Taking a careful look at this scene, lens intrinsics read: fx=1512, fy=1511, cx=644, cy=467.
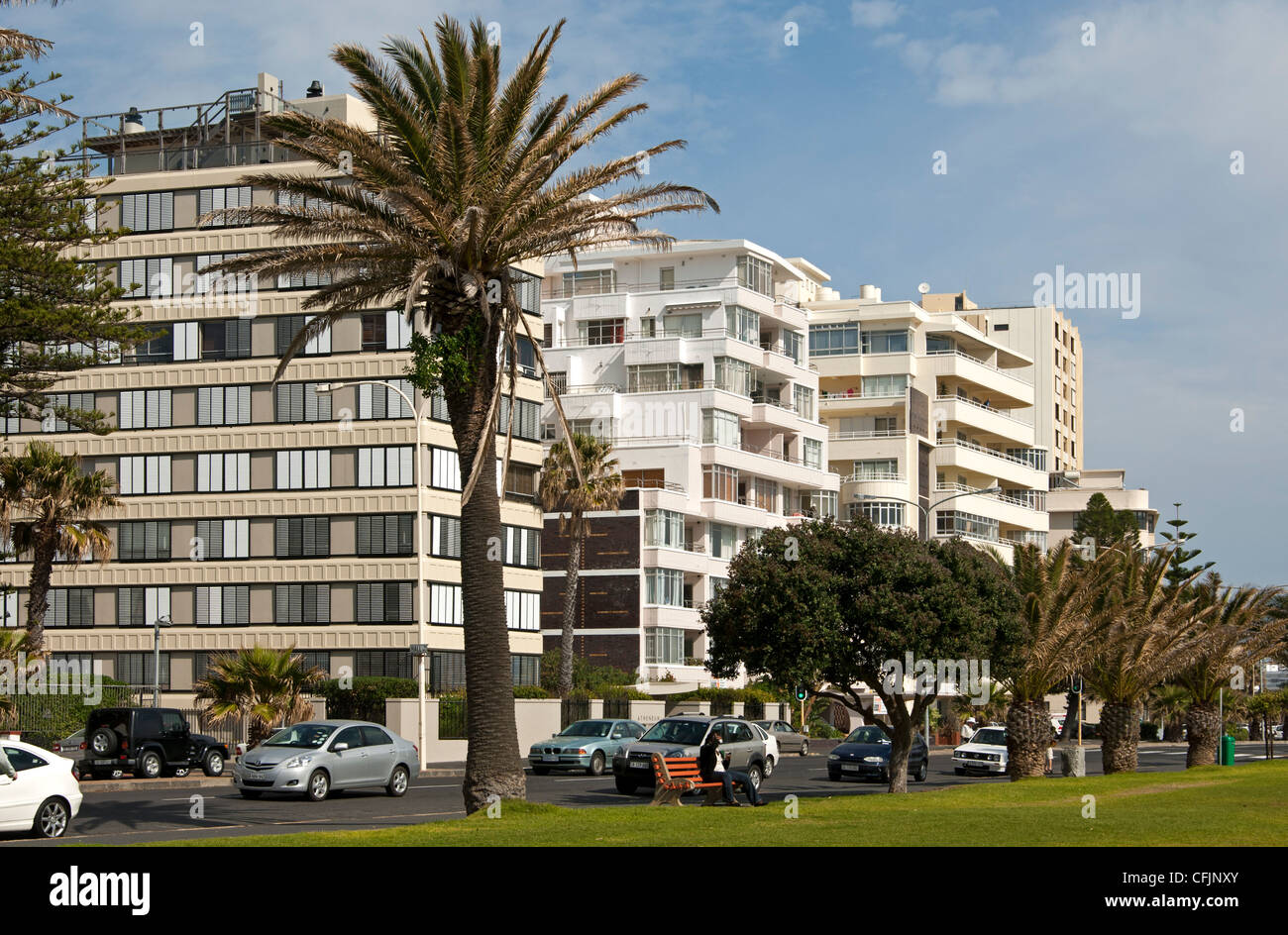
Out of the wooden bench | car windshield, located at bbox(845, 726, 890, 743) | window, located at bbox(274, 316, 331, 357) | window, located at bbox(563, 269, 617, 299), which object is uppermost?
window, located at bbox(563, 269, 617, 299)

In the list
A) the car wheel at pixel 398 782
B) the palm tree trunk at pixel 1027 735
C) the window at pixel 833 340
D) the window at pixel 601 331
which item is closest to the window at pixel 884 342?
the window at pixel 833 340

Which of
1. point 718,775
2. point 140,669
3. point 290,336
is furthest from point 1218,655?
point 140,669

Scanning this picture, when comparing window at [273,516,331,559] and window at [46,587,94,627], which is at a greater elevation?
window at [273,516,331,559]

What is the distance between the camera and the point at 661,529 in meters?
66.8

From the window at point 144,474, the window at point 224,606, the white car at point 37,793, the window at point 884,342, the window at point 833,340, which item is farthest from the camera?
the window at point 833,340

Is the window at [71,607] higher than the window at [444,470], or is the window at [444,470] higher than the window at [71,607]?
→ the window at [444,470]

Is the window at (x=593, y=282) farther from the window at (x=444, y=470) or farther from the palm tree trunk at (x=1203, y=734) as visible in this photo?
the palm tree trunk at (x=1203, y=734)

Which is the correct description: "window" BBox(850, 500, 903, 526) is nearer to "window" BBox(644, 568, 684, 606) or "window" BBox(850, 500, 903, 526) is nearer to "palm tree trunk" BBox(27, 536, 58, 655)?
"window" BBox(644, 568, 684, 606)

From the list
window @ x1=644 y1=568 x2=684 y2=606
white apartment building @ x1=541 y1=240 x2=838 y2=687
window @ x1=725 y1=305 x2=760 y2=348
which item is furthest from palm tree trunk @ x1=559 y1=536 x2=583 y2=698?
window @ x1=725 y1=305 x2=760 y2=348

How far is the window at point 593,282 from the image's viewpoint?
79.9m

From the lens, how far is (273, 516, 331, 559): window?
2247 inches

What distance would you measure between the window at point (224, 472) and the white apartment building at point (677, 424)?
13.1 meters

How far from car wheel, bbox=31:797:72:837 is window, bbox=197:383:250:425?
38791 millimetres

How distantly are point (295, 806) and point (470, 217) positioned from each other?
1175cm
